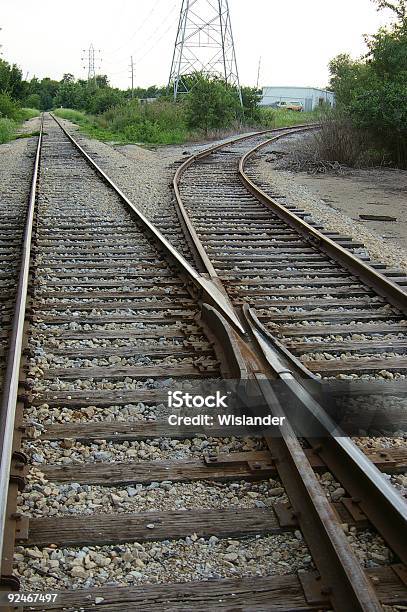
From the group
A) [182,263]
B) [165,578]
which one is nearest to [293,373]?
[165,578]

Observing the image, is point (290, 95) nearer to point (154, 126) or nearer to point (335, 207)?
point (154, 126)

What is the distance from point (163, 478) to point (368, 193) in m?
11.9

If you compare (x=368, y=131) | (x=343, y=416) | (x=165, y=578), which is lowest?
(x=165, y=578)

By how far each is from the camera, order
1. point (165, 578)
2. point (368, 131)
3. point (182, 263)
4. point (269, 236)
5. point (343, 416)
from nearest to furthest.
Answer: point (165, 578)
point (343, 416)
point (182, 263)
point (269, 236)
point (368, 131)

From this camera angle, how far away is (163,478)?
3.19 m

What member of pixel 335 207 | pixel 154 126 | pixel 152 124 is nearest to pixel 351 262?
pixel 335 207

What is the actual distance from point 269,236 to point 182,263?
226cm

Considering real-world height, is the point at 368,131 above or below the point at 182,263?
above

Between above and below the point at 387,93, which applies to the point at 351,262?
below

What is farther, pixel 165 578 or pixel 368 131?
pixel 368 131

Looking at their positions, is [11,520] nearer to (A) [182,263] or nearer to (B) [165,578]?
(B) [165,578]

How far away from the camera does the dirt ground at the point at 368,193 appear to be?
10.4 meters

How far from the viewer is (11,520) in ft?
9.14

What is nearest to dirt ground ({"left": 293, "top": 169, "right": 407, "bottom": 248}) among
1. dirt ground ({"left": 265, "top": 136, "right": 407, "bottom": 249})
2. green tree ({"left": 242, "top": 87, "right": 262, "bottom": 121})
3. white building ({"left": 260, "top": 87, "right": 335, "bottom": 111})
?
dirt ground ({"left": 265, "top": 136, "right": 407, "bottom": 249})
